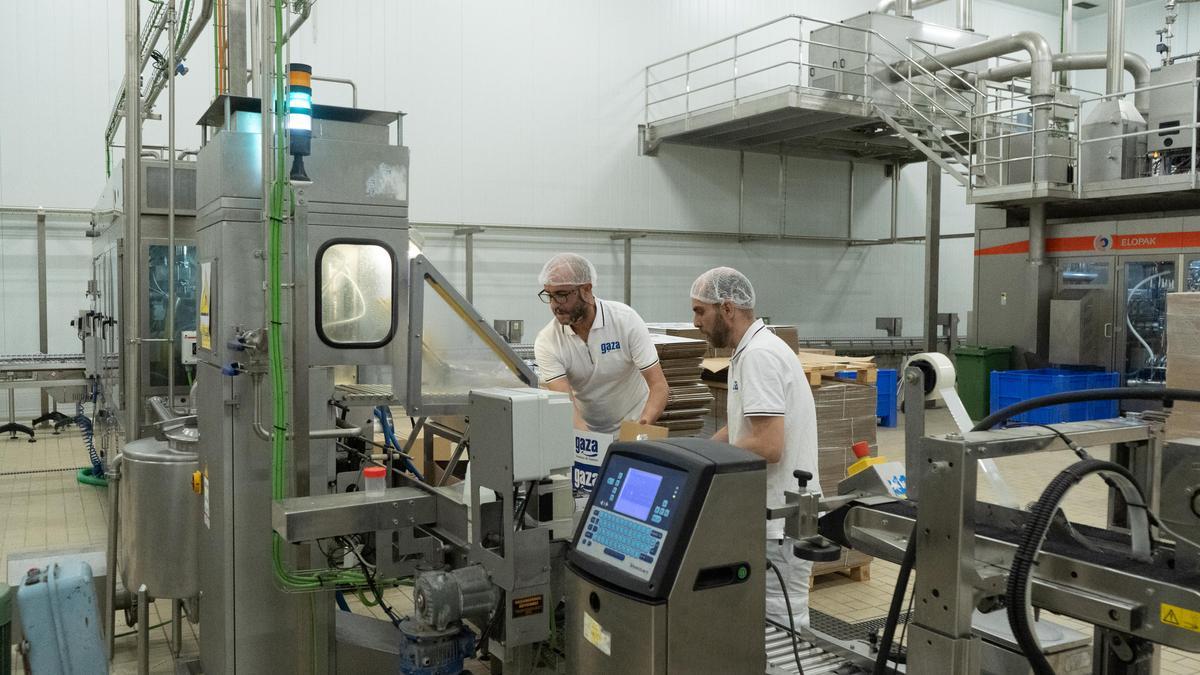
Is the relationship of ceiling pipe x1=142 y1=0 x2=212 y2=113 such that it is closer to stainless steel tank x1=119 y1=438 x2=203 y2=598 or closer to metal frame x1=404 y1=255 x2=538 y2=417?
stainless steel tank x1=119 y1=438 x2=203 y2=598

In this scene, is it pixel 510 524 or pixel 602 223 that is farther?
pixel 602 223

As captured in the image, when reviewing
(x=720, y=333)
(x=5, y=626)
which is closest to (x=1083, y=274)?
(x=720, y=333)

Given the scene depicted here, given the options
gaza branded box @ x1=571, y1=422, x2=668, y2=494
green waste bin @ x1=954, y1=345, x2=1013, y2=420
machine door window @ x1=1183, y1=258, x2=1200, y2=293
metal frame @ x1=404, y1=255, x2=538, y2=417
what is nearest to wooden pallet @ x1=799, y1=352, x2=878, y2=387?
gaza branded box @ x1=571, y1=422, x2=668, y2=494

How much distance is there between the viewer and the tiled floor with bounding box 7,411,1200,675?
403 centimetres

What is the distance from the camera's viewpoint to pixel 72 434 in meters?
9.22

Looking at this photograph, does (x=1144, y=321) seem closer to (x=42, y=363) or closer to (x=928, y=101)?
(x=928, y=101)

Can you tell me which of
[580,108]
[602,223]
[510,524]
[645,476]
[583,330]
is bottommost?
[510,524]

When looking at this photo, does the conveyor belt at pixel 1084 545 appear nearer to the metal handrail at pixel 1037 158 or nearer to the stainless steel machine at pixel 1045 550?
the stainless steel machine at pixel 1045 550

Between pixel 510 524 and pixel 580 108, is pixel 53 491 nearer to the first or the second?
pixel 510 524

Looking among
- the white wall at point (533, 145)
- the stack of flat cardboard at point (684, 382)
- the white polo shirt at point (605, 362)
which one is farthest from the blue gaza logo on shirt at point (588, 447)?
the white wall at point (533, 145)

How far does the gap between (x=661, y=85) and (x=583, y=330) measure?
354 inches

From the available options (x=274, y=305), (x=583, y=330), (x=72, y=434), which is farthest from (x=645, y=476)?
(x=72, y=434)

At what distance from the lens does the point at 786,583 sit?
2.92m

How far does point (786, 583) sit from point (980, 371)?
8384mm
